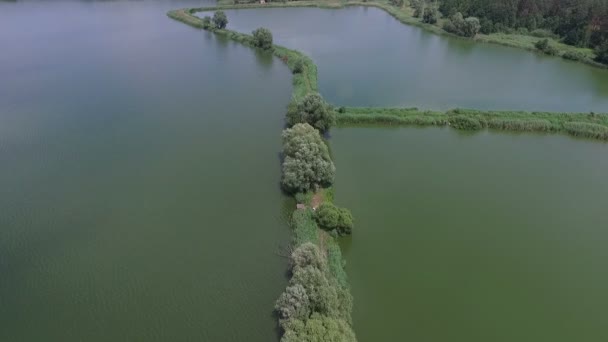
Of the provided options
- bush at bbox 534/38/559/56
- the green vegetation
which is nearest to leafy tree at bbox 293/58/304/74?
the green vegetation

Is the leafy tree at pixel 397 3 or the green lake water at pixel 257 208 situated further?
the leafy tree at pixel 397 3

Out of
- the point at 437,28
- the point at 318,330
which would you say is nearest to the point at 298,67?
the point at 437,28

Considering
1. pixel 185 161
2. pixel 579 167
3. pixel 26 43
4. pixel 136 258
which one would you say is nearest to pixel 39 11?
pixel 26 43

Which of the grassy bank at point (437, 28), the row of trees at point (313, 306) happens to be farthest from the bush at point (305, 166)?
the grassy bank at point (437, 28)

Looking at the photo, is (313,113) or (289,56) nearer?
(313,113)

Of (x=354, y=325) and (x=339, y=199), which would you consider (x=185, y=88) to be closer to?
(x=339, y=199)

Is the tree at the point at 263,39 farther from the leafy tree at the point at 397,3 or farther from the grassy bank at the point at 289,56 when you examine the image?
the leafy tree at the point at 397,3

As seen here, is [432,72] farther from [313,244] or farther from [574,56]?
[313,244]
